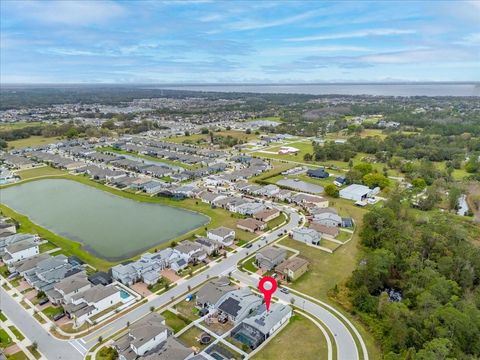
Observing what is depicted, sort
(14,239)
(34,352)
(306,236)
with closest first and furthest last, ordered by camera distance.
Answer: (34,352) < (14,239) < (306,236)

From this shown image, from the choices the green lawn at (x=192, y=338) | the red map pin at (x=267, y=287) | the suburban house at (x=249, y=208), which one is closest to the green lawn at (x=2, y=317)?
the green lawn at (x=192, y=338)

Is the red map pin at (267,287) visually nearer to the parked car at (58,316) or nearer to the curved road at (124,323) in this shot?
the curved road at (124,323)

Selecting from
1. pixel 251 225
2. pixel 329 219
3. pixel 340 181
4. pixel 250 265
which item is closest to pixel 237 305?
pixel 250 265

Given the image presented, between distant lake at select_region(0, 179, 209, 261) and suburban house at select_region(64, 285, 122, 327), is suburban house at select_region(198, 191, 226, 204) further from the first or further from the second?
suburban house at select_region(64, 285, 122, 327)

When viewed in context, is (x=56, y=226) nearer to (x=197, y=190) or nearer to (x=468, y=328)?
(x=197, y=190)

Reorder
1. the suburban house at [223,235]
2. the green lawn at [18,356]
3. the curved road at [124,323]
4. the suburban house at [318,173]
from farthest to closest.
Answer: the suburban house at [318,173], the suburban house at [223,235], the curved road at [124,323], the green lawn at [18,356]

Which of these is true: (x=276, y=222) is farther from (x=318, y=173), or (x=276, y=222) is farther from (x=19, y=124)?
(x=19, y=124)

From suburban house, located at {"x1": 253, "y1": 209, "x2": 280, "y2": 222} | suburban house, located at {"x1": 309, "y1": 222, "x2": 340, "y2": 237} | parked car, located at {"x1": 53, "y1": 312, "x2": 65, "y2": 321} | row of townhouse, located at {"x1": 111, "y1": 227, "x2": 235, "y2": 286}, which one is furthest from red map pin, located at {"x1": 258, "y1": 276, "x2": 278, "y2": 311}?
parked car, located at {"x1": 53, "y1": 312, "x2": 65, "y2": 321}
